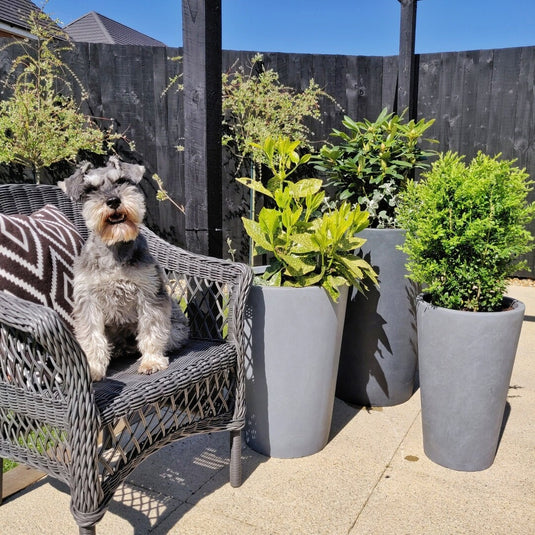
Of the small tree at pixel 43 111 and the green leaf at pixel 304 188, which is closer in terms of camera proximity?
the green leaf at pixel 304 188

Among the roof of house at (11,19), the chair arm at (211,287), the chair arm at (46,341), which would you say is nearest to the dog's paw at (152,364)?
the chair arm at (211,287)

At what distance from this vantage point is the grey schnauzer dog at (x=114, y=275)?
6.66ft

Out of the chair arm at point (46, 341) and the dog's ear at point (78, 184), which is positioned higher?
the dog's ear at point (78, 184)

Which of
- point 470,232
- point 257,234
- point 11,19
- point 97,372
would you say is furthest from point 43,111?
point 11,19

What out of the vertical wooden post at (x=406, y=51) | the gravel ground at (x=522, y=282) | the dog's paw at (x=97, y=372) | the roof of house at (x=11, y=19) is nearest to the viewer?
the dog's paw at (x=97, y=372)

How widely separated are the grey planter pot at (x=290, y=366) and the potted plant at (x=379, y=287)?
493 millimetres

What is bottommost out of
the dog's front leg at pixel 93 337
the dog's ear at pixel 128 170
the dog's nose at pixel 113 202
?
the dog's front leg at pixel 93 337

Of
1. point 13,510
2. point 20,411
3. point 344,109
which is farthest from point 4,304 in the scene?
point 344,109

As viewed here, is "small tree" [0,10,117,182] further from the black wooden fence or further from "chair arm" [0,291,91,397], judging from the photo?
"chair arm" [0,291,91,397]

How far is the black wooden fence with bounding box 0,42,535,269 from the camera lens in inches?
209

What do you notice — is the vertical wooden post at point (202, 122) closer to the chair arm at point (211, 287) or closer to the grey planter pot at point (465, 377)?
the chair arm at point (211, 287)

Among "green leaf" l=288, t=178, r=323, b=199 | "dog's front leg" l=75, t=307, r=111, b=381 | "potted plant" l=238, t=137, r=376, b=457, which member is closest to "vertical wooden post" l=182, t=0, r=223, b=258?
"potted plant" l=238, t=137, r=376, b=457

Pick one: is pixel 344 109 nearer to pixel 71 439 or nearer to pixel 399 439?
pixel 399 439

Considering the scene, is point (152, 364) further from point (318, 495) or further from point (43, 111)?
point (43, 111)
